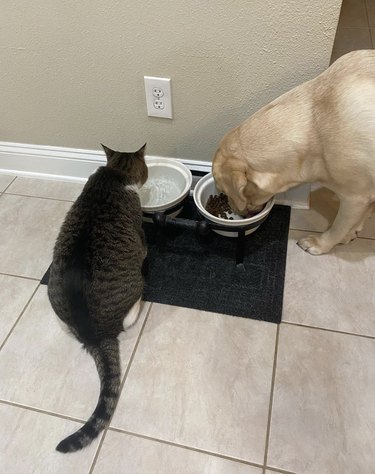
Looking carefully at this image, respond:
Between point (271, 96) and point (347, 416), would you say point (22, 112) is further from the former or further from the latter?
point (347, 416)

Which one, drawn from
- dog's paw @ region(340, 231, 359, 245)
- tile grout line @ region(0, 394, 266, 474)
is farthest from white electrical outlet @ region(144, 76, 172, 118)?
tile grout line @ region(0, 394, 266, 474)

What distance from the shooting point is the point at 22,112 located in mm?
1731

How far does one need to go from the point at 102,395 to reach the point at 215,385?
12.8 inches

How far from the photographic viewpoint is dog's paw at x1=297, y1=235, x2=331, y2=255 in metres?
1.49

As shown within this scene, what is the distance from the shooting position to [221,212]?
5.00ft

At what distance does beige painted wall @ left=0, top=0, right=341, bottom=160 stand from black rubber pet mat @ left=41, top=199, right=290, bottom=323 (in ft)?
1.21

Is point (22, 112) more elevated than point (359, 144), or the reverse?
point (359, 144)

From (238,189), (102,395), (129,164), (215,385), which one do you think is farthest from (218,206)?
(102,395)

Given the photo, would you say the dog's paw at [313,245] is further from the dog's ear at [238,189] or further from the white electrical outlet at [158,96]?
the white electrical outlet at [158,96]

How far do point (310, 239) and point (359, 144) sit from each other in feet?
1.52

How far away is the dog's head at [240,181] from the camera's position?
1255 mm

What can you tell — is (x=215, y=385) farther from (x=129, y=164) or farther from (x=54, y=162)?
(x=54, y=162)

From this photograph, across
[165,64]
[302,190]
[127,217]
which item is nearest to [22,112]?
[165,64]

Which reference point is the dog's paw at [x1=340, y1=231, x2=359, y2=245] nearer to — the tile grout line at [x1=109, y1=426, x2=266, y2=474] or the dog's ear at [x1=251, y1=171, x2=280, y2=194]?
the dog's ear at [x1=251, y1=171, x2=280, y2=194]
